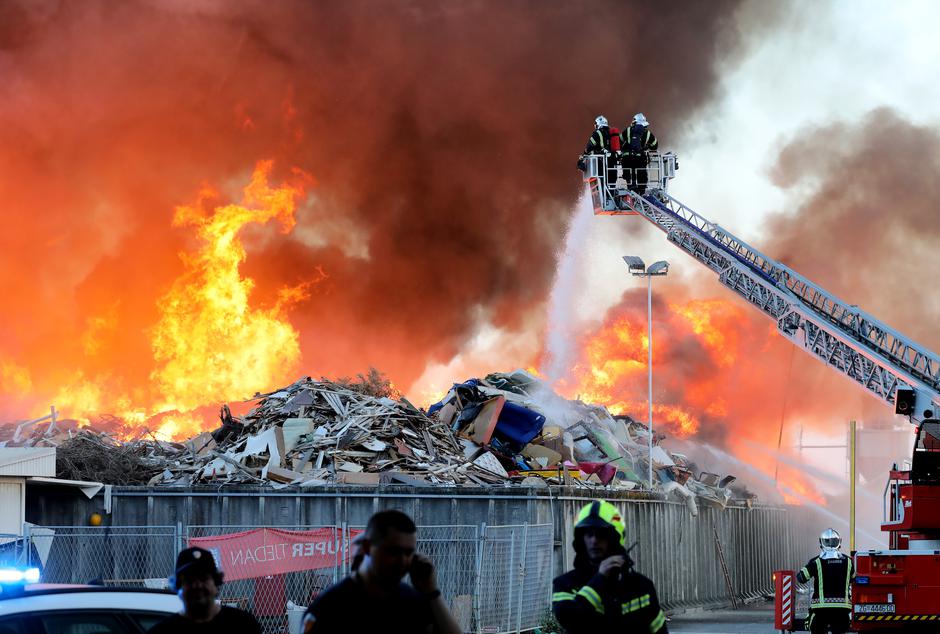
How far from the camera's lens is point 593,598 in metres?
5.48

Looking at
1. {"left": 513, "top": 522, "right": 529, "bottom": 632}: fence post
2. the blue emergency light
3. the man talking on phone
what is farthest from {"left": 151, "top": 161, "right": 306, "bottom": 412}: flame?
the man talking on phone

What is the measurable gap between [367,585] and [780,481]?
4264cm

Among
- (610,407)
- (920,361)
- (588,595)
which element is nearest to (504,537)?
(920,361)

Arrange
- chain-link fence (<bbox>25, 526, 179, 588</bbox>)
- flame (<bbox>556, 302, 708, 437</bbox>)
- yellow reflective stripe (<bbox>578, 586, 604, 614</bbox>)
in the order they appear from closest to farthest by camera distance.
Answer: yellow reflective stripe (<bbox>578, 586, 604, 614</bbox>) < chain-link fence (<bbox>25, 526, 179, 588</bbox>) < flame (<bbox>556, 302, 708, 437</bbox>)

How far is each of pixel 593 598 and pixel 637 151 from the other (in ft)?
90.4

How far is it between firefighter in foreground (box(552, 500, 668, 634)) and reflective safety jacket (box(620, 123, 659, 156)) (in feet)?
88.6

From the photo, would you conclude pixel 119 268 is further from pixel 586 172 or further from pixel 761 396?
pixel 761 396

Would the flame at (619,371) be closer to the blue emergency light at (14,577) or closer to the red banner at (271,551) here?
the red banner at (271,551)

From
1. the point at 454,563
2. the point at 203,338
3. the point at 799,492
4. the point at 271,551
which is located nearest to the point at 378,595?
the point at 271,551

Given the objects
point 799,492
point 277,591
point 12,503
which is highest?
point 799,492

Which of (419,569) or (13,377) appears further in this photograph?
(13,377)

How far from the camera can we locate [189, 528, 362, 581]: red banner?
16781mm

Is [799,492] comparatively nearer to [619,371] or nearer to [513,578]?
[619,371]

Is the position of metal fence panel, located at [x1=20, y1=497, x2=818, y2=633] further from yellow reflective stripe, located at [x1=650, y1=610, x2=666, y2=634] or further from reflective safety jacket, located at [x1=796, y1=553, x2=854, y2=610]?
yellow reflective stripe, located at [x1=650, y1=610, x2=666, y2=634]
